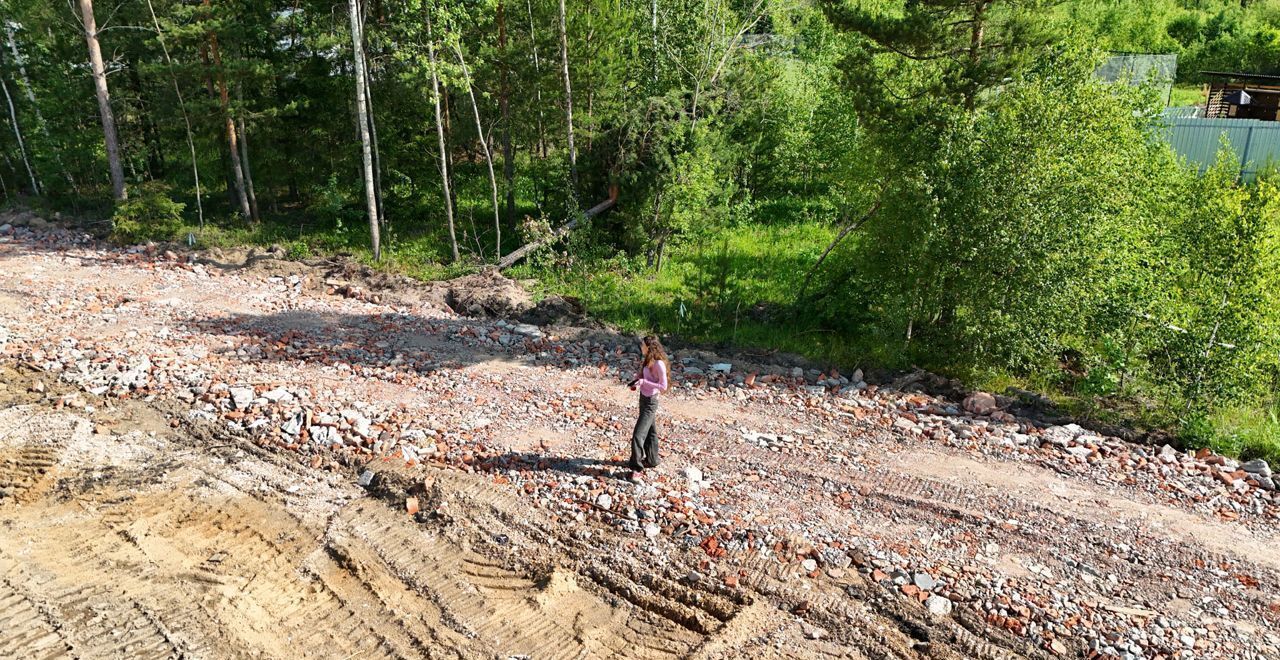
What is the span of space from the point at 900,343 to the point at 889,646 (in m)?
7.68

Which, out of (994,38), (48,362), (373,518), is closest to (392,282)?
(48,362)

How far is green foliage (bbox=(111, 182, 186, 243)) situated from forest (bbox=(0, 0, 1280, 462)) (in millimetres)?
109

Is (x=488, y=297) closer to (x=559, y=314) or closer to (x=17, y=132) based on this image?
(x=559, y=314)

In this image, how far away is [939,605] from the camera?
691 centimetres

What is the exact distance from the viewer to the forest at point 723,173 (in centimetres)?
1134

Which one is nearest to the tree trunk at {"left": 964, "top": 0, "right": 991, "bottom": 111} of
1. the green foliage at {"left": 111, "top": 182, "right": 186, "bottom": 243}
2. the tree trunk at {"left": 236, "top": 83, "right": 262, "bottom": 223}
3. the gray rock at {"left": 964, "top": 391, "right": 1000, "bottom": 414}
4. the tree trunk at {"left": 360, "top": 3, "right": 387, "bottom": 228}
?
the gray rock at {"left": 964, "top": 391, "right": 1000, "bottom": 414}

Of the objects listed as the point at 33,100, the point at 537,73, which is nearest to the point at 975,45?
the point at 537,73

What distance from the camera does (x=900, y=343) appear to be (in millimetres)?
13258

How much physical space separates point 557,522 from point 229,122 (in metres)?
18.5

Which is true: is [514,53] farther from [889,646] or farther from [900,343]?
[889,646]

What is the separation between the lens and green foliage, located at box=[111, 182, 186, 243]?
2011 centimetres

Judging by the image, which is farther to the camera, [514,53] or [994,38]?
[514,53]

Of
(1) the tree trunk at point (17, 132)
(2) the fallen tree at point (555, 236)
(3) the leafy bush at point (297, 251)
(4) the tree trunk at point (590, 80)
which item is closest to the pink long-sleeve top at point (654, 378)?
(2) the fallen tree at point (555, 236)

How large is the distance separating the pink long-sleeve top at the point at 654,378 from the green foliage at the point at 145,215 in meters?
18.1
